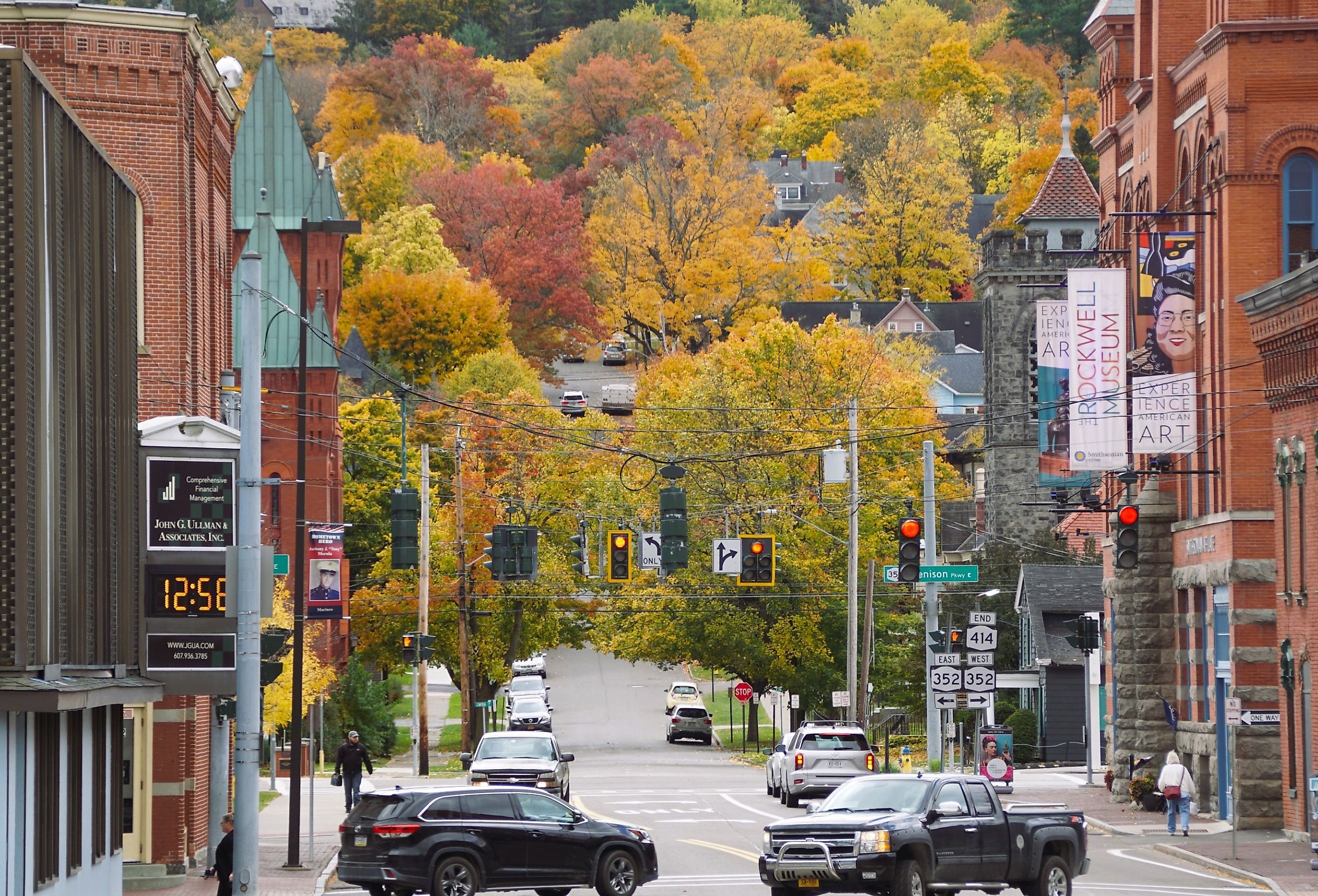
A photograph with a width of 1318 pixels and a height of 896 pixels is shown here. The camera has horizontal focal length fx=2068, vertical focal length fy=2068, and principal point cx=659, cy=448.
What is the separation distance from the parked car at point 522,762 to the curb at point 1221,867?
36.6 feet

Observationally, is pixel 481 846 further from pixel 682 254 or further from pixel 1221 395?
pixel 682 254

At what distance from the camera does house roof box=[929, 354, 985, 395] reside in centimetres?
11425

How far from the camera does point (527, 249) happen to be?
419ft

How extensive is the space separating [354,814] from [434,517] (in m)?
55.9

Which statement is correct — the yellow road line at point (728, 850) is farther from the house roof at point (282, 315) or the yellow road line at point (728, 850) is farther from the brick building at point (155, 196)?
the house roof at point (282, 315)

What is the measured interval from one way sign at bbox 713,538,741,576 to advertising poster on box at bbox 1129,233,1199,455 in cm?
1059

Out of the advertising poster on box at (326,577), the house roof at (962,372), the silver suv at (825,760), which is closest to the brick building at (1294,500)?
the silver suv at (825,760)

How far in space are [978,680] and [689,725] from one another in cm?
3631

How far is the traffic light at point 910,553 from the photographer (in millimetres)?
38469

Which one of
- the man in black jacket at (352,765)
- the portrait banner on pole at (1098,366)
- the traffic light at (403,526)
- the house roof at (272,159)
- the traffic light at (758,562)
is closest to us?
the traffic light at (403,526)

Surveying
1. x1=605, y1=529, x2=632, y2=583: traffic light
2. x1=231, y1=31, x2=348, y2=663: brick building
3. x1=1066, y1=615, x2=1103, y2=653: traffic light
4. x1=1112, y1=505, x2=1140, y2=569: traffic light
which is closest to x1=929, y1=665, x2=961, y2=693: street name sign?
x1=1112, y1=505, x2=1140, y2=569: traffic light

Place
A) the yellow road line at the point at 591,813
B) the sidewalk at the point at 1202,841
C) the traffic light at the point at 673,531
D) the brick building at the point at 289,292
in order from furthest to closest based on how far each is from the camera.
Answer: the brick building at the point at 289,292, the yellow road line at the point at 591,813, the traffic light at the point at 673,531, the sidewalk at the point at 1202,841

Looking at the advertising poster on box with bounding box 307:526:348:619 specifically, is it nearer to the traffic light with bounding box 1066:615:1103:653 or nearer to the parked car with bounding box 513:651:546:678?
the traffic light with bounding box 1066:615:1103:653

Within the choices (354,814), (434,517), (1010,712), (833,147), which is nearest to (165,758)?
(354,814)
